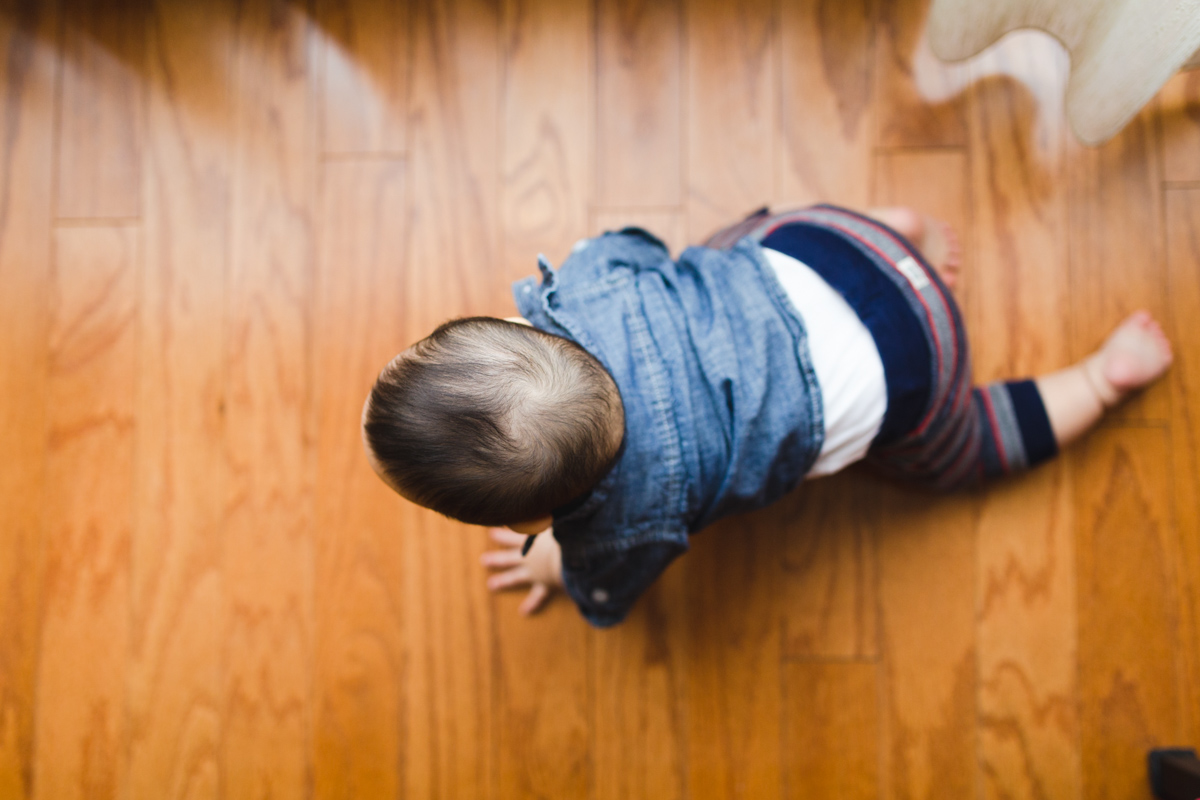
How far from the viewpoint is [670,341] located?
61cm

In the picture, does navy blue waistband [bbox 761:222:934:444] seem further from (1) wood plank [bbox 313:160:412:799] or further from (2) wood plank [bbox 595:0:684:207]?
(1) wood plank [bbox 313:160:412:799]

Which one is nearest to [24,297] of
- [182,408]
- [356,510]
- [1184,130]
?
[182,408]

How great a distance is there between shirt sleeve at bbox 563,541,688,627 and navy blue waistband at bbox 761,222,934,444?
0.25 meters

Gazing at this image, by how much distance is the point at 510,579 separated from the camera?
852 millimetres

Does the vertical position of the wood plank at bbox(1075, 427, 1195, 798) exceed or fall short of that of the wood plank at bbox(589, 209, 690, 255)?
it falls short

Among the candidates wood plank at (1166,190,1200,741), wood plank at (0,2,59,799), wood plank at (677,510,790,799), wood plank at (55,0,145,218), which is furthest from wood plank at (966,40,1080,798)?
wood plank at (0,2,59,799)

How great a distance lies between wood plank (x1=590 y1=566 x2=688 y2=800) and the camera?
854mm

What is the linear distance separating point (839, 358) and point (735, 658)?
1.38 ft

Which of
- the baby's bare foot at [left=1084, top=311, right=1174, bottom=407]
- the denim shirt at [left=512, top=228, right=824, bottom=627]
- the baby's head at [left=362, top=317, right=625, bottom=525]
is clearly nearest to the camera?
the baby's head at [left=362, top=317, right=625, bottom=525]

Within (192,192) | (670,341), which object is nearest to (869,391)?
(670,341)

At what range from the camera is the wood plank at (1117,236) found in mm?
847

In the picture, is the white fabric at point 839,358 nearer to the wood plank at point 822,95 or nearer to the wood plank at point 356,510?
the wood plank at point 822,95

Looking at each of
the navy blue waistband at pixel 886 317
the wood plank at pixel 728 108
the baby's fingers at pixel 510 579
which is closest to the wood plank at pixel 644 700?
the baby's fingers at pixel 510 579

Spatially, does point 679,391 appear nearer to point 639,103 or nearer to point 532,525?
point 532,525
